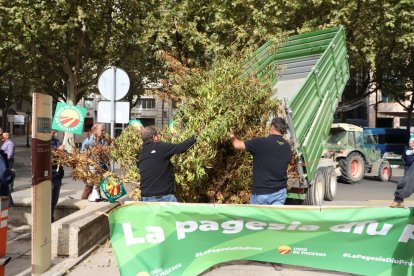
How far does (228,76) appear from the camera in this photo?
5848mm

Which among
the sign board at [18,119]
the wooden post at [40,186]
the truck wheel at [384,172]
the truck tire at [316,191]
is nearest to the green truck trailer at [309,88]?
the truck tire at [316,191]

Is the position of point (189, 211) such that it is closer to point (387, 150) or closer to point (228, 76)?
point (228, 76)

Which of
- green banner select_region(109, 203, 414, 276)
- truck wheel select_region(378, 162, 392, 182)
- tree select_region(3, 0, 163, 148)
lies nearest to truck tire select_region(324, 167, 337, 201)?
truck wheel select_region(378, 162, 392, 182)

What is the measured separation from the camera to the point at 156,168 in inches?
204

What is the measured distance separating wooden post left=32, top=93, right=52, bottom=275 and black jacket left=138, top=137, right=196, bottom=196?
1088mm

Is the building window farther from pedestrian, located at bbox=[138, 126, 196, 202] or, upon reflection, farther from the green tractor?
pedestrian, located at bbox=[138, 126, 196, 202]

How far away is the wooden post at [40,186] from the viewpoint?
4.94 meters

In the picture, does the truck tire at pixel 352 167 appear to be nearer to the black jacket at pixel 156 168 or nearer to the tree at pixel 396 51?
the tree at pixel 396 51

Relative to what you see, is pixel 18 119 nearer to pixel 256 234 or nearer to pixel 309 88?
pixel 309 88

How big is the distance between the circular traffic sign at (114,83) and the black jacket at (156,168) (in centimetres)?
346

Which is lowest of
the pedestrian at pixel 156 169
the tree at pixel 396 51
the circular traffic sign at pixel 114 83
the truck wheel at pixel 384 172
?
the truck wheel at pixel 384 172

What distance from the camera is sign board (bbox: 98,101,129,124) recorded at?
27.9 feet

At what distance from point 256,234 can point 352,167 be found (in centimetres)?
1109

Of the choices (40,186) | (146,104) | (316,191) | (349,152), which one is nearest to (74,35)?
(349,152)
